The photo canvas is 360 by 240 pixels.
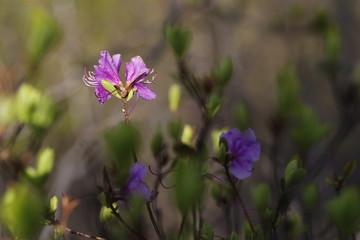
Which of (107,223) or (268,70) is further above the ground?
(107,223)

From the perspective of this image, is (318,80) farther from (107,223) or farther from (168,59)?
(107,223)

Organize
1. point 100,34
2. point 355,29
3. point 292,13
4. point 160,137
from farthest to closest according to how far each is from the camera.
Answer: point 355,29 < point 100,34 < point 292,13 < point 160,137

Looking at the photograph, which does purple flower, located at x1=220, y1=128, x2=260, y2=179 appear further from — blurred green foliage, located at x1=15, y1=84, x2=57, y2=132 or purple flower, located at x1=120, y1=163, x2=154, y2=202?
blurred green foliage, located at x1=15, y1=84, x2=57, y2=132

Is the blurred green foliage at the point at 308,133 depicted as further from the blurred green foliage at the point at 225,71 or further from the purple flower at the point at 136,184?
the purple flower at the point at 136,184

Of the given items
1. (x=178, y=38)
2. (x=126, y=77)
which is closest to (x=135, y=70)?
(x=126, y=77)

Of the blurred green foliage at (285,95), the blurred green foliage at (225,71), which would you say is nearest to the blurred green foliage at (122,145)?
the blurred green foliage at (225,71)

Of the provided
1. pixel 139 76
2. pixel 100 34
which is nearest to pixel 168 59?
pixel 100 34

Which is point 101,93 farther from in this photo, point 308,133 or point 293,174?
point 308,133
